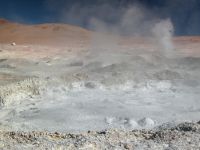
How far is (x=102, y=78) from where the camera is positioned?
514 inches

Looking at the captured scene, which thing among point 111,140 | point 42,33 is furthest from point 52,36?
point 111,140

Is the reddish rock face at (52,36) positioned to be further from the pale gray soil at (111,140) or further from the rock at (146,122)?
the pale gray soil at (111,140)

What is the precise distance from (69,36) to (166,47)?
15.1 metres

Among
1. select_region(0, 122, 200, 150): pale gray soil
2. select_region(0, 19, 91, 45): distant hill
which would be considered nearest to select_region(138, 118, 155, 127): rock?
select_region(0, 122, 200, 150): pale gray soil

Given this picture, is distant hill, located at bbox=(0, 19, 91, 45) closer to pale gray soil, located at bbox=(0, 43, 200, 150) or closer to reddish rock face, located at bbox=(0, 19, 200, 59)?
reddish rock face, located at bbox=(0, 19, 200, 59)

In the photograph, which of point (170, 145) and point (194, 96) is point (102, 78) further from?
point (170, 145)

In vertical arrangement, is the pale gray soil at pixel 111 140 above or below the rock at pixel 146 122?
below

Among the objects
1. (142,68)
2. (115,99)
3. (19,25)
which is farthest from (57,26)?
(115,99)

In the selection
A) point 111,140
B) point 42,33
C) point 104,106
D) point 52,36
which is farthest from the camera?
point 42,33

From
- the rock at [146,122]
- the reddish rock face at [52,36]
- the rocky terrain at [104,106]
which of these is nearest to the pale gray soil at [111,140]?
the rocky terrain at [104,106]

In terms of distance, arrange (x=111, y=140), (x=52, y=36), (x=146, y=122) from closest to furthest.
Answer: (x=111, y=140)
(x=146, y=122)
(x=52, y=36)

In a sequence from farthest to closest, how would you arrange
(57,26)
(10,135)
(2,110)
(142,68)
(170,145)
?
(57,26) → (142,68) → (2,110) → (10,135) → (170,145)

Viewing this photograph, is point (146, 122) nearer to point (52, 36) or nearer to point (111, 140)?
point (111, 140)

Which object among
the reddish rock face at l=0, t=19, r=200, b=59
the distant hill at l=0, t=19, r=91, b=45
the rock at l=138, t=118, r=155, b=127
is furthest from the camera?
the distant hill at l=0, t=19, r=91, b=45
